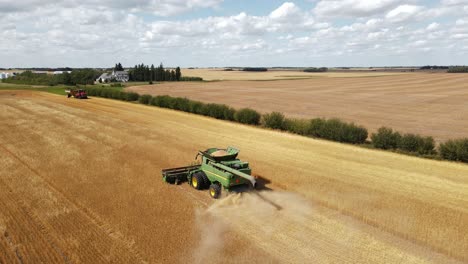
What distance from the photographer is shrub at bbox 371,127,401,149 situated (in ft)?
74.1

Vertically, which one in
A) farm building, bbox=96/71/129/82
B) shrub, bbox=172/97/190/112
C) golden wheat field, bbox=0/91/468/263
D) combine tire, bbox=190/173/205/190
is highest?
farm building, bbox=96/71/129/82

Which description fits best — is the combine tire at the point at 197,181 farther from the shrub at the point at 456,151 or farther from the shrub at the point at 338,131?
the shrub at the point at 456,151

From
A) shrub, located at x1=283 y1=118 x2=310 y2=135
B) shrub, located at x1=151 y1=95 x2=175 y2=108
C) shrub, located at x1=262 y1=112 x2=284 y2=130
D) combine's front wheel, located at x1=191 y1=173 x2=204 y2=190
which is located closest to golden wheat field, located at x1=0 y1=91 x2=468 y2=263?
combine's front wheel, located at x1=191 y1=173 x2=204 y2=190

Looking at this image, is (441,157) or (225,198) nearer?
(225,198)

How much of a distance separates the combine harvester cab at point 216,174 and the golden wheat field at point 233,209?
500 millimetres

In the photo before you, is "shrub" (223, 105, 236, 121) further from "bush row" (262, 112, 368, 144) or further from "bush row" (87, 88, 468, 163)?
"bush row" (262, 112, 368, 144)

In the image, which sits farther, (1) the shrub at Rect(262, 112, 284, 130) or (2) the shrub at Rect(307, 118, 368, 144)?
(1) the shrub at Rect(262, 112, 284, 130)

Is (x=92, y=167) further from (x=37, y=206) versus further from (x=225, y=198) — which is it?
(x=225, y=198)

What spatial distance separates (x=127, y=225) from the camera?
470 inches

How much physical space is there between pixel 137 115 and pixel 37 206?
25.9 metres

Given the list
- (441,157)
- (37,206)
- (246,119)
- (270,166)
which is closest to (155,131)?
(246,119)

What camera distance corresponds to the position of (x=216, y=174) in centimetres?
1432

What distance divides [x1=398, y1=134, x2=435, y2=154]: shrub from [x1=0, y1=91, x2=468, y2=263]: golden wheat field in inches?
51.9

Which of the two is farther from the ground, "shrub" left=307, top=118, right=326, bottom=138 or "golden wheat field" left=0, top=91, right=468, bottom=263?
"shrub" left=307, top=118, right=326, bottom=138
